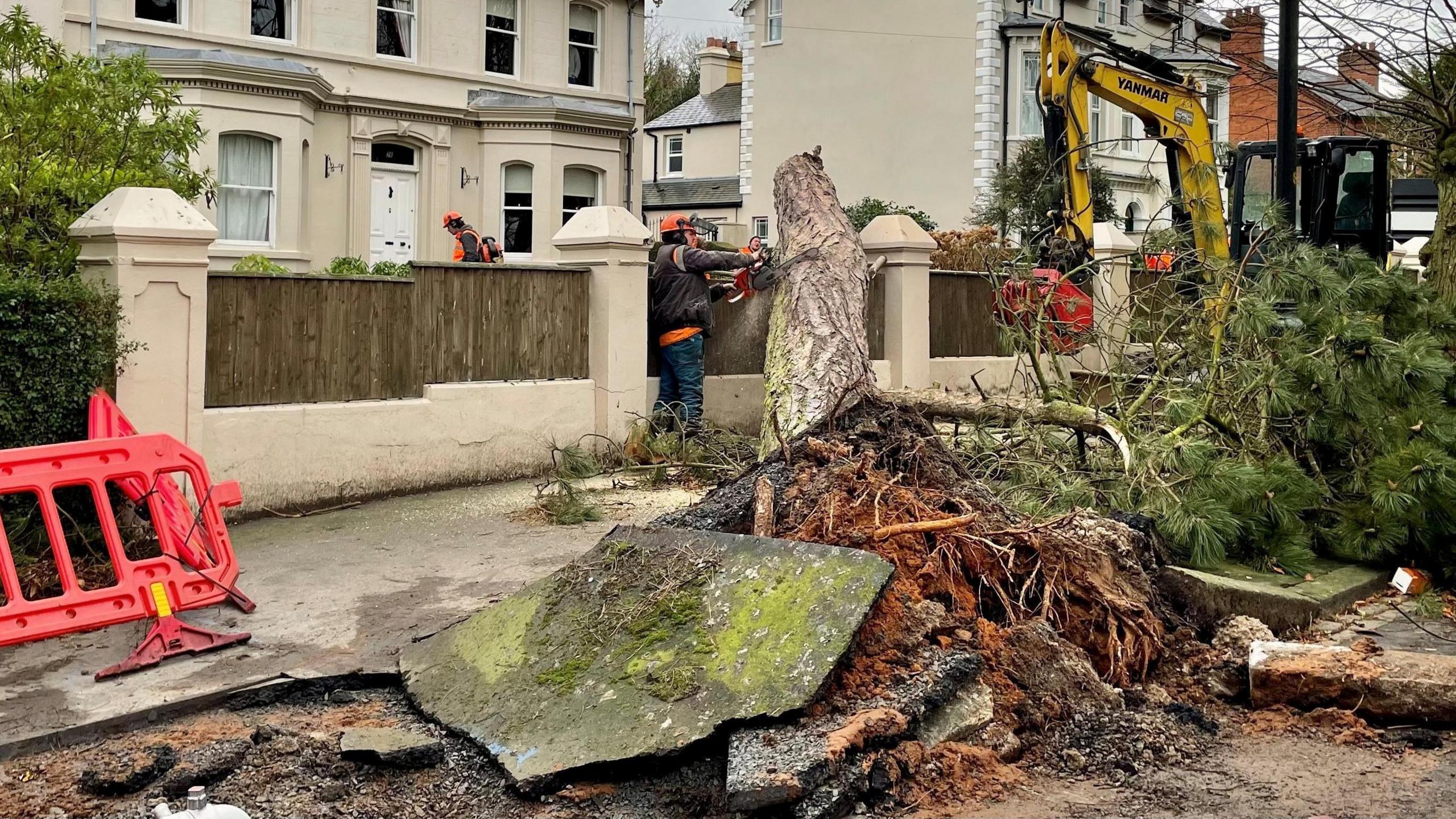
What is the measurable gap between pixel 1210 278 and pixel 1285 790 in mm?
4760

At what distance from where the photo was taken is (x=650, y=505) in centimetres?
924

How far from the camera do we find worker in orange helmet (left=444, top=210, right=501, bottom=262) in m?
17.5

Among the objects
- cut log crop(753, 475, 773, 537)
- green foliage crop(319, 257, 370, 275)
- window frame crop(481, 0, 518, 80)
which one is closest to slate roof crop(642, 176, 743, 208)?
window frame crop(481, 0, 518, 80)

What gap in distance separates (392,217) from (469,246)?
4401 mm

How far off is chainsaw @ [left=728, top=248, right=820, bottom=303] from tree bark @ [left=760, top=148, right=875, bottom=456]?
39 mm

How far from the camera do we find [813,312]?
30.6ft

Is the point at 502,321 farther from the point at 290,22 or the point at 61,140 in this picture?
the point at 290,22

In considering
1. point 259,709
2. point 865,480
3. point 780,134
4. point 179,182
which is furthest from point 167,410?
point 780,134

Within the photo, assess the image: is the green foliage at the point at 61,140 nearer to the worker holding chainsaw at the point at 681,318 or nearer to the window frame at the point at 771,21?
the worker holding chainsaw at the point at 681,318

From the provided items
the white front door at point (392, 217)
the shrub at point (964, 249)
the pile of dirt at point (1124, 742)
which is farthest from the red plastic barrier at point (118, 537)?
the white front door at point (392, 217)

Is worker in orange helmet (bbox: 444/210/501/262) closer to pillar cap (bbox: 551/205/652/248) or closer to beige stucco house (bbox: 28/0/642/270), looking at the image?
beige stucco house (bbox: 28/0/642/270)

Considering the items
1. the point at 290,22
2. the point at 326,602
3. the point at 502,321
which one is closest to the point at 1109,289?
the point at 502,321

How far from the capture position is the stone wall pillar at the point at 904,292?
43.0ft

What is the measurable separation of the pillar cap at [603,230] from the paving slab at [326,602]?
237 centimetres
